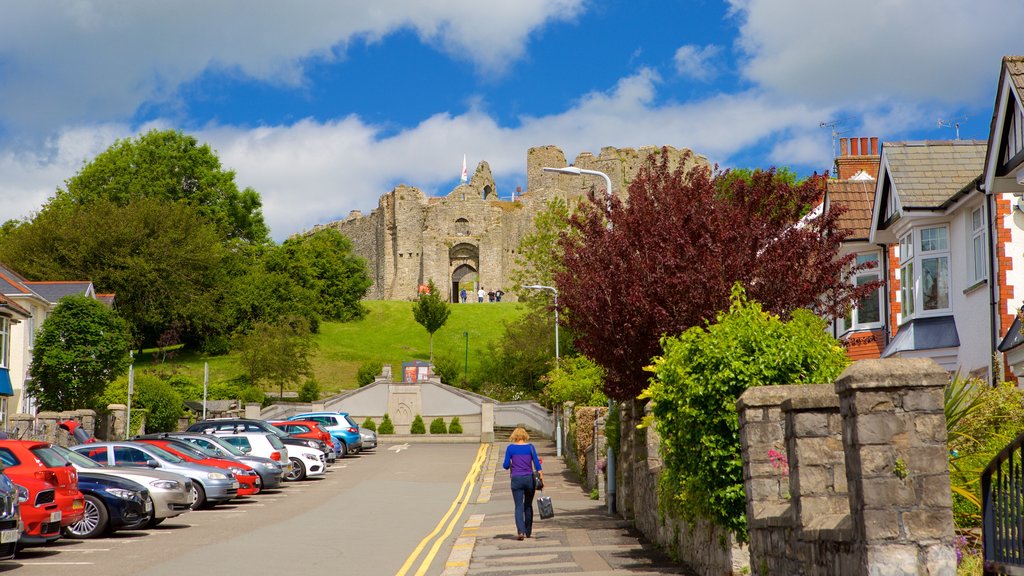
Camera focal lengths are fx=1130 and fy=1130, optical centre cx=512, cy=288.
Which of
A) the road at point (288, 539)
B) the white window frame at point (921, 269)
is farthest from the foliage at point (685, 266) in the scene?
the white window frame at point (921, 269)

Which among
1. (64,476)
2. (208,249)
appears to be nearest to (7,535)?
(64,476)

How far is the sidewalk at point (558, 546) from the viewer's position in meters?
13.0

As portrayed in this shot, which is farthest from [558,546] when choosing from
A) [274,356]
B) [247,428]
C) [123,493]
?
[274,356]

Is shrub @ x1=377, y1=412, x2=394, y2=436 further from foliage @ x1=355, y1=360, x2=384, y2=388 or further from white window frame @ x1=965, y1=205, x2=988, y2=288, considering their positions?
white window frame @ x1=965, y1=205, x2=988, y2=288

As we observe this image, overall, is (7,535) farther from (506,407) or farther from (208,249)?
(208,249)

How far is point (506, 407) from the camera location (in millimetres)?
59625

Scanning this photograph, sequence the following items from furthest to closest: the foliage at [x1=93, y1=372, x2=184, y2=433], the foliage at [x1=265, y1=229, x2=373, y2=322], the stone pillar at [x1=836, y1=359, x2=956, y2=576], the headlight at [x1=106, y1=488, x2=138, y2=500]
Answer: the foliage at [x1=265, y1=229, x2=373, y2=322] → the foliage at [x1=93, y1=372, x2=184, y2=433] → the headlight at [x1=106, y1=488, x2=138, y2=500] → the stone pillar at [x1=836, y1=359, x2=956, y2=576]

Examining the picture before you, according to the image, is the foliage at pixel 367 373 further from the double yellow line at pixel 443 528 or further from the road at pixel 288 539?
the road at pixel 288 539

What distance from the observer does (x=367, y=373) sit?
67625 mm

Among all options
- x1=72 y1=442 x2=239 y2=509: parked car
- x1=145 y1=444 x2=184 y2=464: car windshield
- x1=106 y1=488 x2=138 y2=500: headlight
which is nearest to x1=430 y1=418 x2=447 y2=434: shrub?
x1=72 y1=442 x2=239 y2=509: parked car

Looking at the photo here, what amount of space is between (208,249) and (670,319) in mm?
60932

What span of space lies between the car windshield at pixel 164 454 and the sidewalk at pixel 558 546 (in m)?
6.02

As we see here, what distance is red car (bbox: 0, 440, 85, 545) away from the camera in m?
14.6

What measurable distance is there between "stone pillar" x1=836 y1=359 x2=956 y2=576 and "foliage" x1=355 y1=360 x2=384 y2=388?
60280mm
